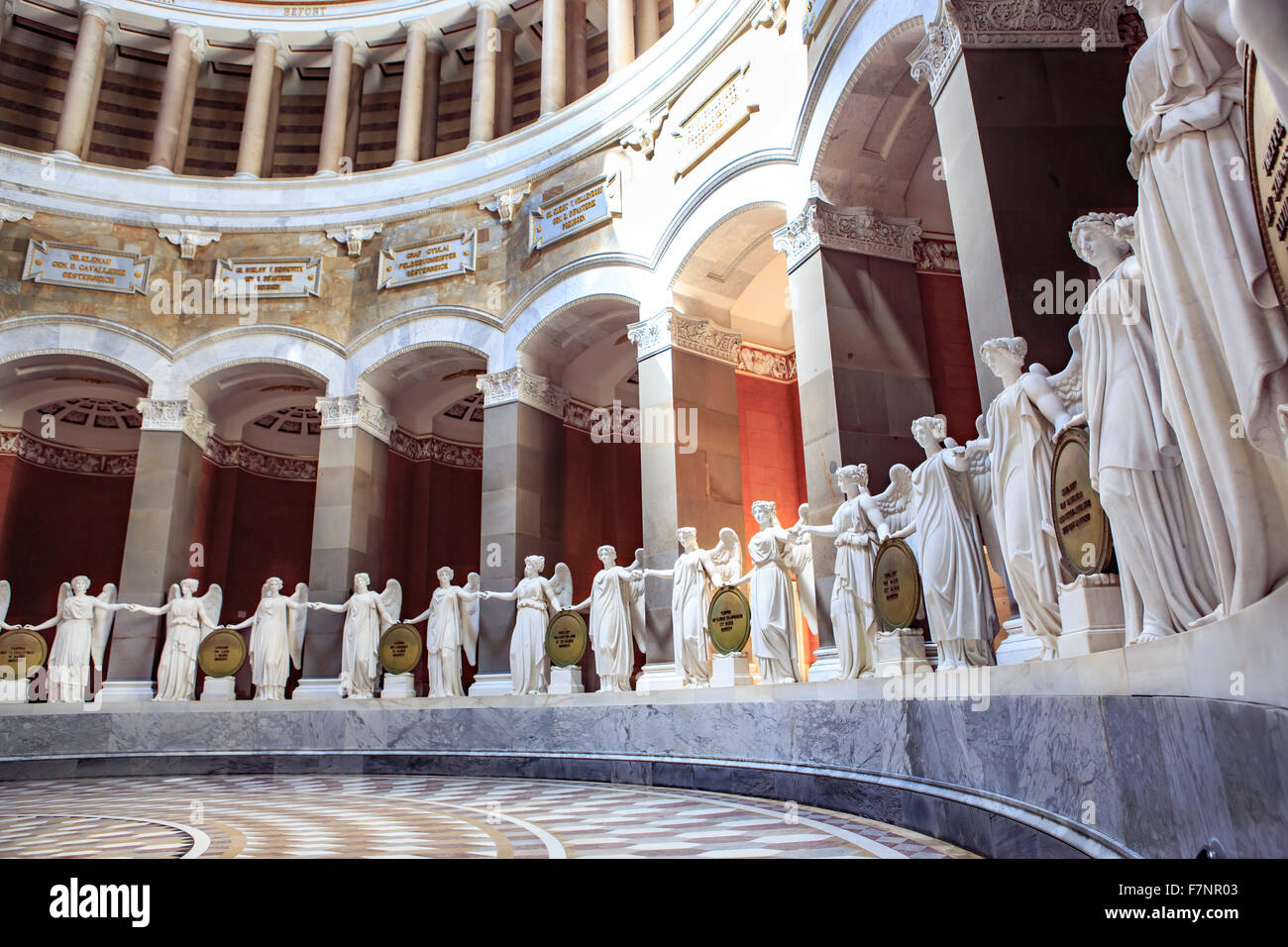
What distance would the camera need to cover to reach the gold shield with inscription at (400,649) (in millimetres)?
11758

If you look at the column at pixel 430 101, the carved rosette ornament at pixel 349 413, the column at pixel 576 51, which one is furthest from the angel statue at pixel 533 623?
the column at pixel 430 101

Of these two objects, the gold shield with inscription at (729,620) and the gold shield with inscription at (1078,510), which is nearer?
the gold shield with inscription at (1078,510)

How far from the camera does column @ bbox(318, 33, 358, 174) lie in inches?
607

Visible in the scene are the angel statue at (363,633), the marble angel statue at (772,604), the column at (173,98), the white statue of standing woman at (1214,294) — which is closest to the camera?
the white statue of standing woman at (1214,294)

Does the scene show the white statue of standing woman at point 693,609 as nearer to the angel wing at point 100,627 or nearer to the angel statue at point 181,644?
the angel statue at point 181,644

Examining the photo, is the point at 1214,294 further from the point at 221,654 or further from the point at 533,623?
the point at 221,654

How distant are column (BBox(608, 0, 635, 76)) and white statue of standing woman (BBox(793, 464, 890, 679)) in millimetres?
9120

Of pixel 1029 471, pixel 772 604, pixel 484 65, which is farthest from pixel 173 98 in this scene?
pixel 1029 471

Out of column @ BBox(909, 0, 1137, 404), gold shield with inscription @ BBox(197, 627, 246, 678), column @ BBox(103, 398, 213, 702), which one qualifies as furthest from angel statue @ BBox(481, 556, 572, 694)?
column @ BBox(909, 0, 1137, 404)

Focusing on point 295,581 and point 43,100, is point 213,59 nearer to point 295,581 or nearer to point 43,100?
point 43,100

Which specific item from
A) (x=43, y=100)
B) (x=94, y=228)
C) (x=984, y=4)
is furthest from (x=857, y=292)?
(x=43, y=100)

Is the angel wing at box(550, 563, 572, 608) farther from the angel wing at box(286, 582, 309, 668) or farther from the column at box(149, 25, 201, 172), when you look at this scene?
the column at box(149, 25, 201, 172)

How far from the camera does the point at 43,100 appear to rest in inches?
649

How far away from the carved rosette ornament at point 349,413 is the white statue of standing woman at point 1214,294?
12.8 metres
